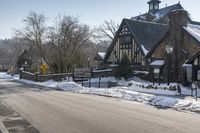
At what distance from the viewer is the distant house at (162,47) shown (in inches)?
1304

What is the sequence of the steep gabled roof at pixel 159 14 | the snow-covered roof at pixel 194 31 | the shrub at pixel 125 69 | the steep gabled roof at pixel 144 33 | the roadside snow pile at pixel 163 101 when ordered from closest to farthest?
the roadside snow pile at pixel 163 101, the snow-covered roof at pixel 194 31, the shrub at pixel 125 69, the steep gabled roof at pixel 144 33, the steep gabled roof at pixel 159 14

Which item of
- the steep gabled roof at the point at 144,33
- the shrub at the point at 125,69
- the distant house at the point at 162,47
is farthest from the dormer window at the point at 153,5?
the shrub at the point at 125,69

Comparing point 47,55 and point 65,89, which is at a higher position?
point 47,55

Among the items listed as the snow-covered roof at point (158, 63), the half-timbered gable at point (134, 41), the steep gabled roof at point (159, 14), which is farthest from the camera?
the steep gabled roof at point (159, 14)

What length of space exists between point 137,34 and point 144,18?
32096 mm

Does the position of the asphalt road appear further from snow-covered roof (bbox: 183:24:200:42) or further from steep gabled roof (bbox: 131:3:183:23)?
steep gabled roof (bbox: 131:3:183:23)

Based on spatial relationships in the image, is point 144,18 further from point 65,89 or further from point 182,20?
point 65,89

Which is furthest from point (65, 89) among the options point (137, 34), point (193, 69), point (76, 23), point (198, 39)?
point (76, 23)

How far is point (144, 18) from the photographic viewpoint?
7531 cm

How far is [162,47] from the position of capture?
36.7m

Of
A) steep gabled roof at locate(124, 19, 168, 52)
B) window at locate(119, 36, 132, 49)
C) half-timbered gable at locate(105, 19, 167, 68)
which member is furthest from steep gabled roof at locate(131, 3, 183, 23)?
window at locate(119, 36, 132, 49)

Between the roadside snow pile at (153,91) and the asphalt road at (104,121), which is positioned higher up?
the roadside snow pile at (153,91)

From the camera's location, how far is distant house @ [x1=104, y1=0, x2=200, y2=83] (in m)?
33.1

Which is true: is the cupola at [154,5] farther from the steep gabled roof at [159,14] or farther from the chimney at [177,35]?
the chimney at [177,35]
